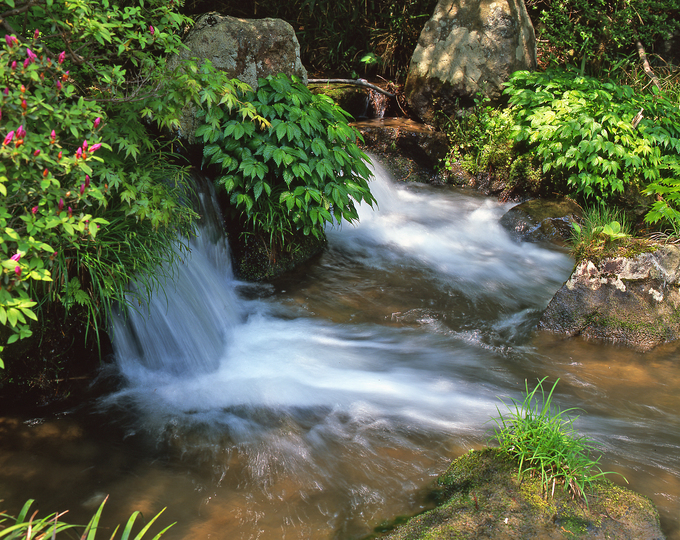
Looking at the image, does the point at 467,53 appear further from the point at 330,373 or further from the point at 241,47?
the point at 330,373

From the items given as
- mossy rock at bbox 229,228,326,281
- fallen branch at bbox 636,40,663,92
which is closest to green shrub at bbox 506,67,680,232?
fallen branch at bbox 636,40,663,92

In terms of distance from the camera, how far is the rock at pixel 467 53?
8.13 meters

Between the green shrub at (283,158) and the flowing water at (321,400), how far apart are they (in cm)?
61

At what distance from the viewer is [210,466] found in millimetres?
3012

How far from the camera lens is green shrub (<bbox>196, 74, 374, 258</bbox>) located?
15.3 ft

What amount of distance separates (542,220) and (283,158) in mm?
3649

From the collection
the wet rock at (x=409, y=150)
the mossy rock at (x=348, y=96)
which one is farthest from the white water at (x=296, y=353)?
the mossy rock at (x=348, y=96)

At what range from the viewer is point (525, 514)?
95.0 inches

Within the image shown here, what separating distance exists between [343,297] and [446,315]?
3.26ft

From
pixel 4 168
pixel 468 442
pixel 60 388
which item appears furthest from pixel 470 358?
pixel 4 168

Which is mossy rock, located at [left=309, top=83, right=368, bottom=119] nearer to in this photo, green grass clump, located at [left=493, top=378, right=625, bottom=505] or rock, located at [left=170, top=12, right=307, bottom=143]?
rock, located at [left=170, top=12, right=307, bottom=143]

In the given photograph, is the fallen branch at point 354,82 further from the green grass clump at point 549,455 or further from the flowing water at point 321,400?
the green grass clump at point 549,455

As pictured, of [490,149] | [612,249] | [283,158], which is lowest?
[612,249]

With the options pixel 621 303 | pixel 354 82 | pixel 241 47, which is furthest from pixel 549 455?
pixel 354 82
